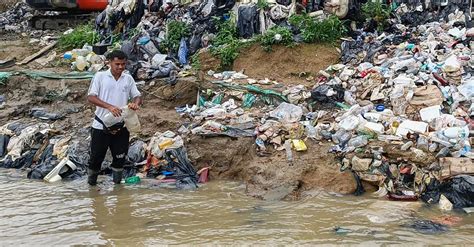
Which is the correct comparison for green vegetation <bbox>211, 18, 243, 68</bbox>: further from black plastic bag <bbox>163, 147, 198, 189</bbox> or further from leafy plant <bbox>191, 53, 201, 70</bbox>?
black plastic bag <bbox>163, 147, 198, 189</bbox>

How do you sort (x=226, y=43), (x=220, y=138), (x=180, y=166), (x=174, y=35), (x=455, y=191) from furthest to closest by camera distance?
1. (x=174, y=35)
2. (x=226, y=43)
3. (x=220, y=138)
4. (x=180, y=166)
5. (x=455, y=191)

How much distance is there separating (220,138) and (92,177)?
1643 millimetres

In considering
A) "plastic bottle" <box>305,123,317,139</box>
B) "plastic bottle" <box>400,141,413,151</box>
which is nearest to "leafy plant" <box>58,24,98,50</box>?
"plastic bottle" <box>305,123,317,139</box>

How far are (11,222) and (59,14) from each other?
12.4 metres

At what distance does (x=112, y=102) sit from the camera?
612 cm

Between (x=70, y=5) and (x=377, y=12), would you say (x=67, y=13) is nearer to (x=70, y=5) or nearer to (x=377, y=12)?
(x=70, y=5)

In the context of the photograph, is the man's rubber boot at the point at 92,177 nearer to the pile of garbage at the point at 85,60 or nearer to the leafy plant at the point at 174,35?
the pile of garbage at the point at 85,60

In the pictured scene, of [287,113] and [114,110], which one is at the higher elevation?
[114,110]

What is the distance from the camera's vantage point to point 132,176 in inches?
277

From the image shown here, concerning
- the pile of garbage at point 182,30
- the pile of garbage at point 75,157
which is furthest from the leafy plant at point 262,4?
the pile of garbage at point 75,157

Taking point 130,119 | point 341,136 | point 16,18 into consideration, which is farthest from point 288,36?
point 16,18

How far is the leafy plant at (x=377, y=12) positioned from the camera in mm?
10688

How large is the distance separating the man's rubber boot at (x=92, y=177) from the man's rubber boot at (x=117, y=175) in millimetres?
→ 191

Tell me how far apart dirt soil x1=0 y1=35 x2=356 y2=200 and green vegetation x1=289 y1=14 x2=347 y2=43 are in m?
0.21
